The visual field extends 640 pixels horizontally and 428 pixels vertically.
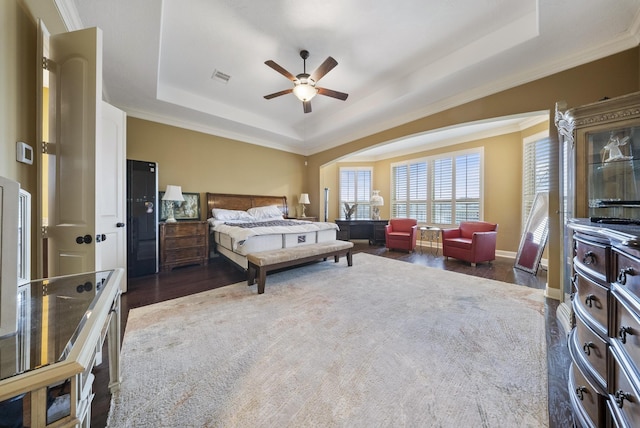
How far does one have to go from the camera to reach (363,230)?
6781 millimetres

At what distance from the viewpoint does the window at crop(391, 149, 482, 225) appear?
5637 mm

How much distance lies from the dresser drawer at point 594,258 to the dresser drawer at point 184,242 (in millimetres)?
4818

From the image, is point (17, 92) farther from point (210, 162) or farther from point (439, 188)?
point (439, 188)

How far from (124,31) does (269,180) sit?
398cm

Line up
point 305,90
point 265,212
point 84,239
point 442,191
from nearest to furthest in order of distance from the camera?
1. point 84,239
2. point 305,90
3. point 265,212
4. point 442,191

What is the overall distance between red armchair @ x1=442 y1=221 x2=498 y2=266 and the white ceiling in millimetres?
2556

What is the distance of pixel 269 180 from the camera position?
243 inches

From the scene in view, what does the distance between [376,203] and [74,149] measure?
6.13 metres

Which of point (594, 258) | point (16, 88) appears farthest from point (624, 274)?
point (16, 88)

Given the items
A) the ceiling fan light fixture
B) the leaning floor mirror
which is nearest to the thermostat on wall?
the ceiling fan light fixture

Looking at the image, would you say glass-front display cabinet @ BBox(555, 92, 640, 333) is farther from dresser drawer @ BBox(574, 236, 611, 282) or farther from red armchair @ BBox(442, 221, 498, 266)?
red armchair @ BBox(442, 221, 498, 266)

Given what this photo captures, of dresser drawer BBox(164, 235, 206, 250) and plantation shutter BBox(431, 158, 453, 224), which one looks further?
plantation shutter BBox(431, 158, 453, 224)

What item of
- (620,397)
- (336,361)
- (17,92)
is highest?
(17,92)

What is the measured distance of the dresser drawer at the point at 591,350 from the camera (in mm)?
963
